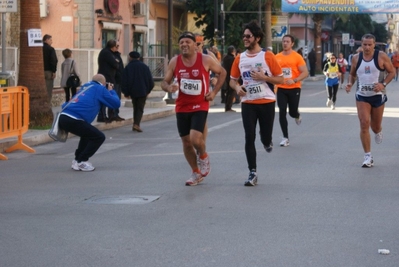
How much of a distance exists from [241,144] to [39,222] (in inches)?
308

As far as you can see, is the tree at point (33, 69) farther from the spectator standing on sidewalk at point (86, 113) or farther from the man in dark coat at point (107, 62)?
the spectator standing on sidewalk at point (86, 113)

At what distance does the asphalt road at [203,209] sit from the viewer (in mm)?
7141

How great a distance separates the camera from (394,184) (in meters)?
11.0

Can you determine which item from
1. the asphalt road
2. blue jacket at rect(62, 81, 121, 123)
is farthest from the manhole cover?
blue jacket at rect(62, 81, 121, 123)

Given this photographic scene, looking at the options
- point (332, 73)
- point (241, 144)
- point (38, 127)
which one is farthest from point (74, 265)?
point (332, 73)

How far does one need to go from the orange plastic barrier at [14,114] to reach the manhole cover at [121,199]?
5.55 meters

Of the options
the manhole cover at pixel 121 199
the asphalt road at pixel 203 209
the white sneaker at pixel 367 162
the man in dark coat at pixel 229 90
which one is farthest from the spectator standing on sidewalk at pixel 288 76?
the man in dark coat at pixel 229 90

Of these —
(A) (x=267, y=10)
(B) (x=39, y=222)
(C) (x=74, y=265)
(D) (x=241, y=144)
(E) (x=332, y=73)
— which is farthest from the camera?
(A) (x=267, y=10)

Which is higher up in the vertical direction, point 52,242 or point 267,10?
point 267,10

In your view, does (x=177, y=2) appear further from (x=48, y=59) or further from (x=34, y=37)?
(x=34, y=37)

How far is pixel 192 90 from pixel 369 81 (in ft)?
9.98

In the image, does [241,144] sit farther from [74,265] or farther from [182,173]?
[74,265]

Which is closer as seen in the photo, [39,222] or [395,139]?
[39,222]

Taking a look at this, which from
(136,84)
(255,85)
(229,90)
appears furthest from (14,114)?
(229,90)
